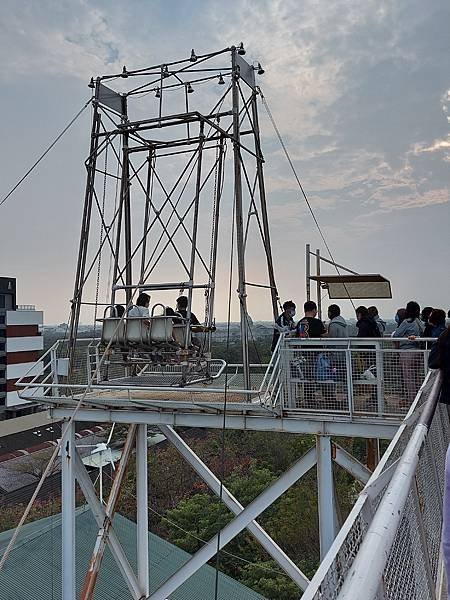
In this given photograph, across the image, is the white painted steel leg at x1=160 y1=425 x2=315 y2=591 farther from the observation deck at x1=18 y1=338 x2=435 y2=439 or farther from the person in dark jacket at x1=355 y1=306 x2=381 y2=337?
the person in dark jacket at x1=355 y1=306 x2=381 y2=337

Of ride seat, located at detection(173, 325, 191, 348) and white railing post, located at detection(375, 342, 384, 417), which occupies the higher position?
ride seat, located at detection(173, 325, 191, 348)

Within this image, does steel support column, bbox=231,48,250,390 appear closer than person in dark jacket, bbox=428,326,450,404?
No

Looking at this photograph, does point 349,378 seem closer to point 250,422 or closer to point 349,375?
point 349,375

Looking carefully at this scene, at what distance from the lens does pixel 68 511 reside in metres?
8.60

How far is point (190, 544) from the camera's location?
23.2 metres

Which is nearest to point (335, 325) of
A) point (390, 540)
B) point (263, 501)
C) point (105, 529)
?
point (263, 501)

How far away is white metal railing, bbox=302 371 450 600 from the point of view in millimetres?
1348

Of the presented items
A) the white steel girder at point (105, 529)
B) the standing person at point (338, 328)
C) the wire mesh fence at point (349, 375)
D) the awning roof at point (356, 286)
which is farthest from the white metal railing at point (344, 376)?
the awning roof at point (356, 286)

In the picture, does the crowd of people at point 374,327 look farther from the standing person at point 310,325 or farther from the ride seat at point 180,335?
the ride seat at point 180,335

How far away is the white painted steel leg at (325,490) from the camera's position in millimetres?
7316

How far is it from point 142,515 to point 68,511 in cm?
173

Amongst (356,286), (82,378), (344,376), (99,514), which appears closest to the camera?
(344,376)

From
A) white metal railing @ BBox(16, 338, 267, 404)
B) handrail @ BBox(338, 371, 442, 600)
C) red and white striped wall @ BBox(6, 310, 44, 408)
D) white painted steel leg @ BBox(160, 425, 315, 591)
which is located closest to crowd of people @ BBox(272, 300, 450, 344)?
white metal railing @ BBox(16, 338, 267, 404)

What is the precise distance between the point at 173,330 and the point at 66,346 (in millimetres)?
2228
